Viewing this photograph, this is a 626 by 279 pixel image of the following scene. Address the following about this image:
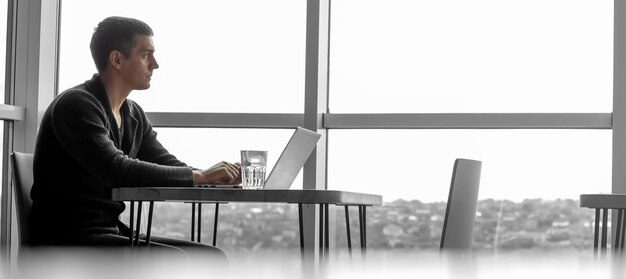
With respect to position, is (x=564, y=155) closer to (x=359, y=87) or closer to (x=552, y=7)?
(x=552, y=7)

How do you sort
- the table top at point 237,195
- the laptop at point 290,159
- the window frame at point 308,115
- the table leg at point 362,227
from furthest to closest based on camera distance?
1. the window frame at point 308,115
2. the table leg at point 362,227
3. the laptop at point 290,159
4. the table top at point 237,195

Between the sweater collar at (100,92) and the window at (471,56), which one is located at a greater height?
the window at (471,56)

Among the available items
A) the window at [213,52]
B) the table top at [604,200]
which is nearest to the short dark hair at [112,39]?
the window at [213,52]

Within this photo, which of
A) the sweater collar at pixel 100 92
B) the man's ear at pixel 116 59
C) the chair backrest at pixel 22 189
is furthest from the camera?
the man's ear at pixel 116 59

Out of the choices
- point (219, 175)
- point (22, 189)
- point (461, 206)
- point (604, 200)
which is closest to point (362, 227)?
point (461, 206)

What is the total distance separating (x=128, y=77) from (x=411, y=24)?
1.59 m

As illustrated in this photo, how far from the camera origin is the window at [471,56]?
371cm

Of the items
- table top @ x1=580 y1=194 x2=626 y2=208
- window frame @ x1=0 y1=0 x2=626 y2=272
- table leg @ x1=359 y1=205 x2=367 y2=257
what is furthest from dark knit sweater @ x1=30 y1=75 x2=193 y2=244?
window frame @ x1=0 y1=0 x2=626 y2=272

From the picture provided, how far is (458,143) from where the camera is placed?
3.81m

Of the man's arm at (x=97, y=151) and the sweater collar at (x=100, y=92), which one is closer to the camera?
the man's arm at (x=97, y=151)

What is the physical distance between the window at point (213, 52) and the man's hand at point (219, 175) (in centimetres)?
146

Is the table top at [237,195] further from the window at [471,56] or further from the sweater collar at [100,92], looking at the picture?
the window at [471,56]

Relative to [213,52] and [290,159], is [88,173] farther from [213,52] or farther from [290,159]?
[213,52]

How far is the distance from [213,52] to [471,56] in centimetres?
119
